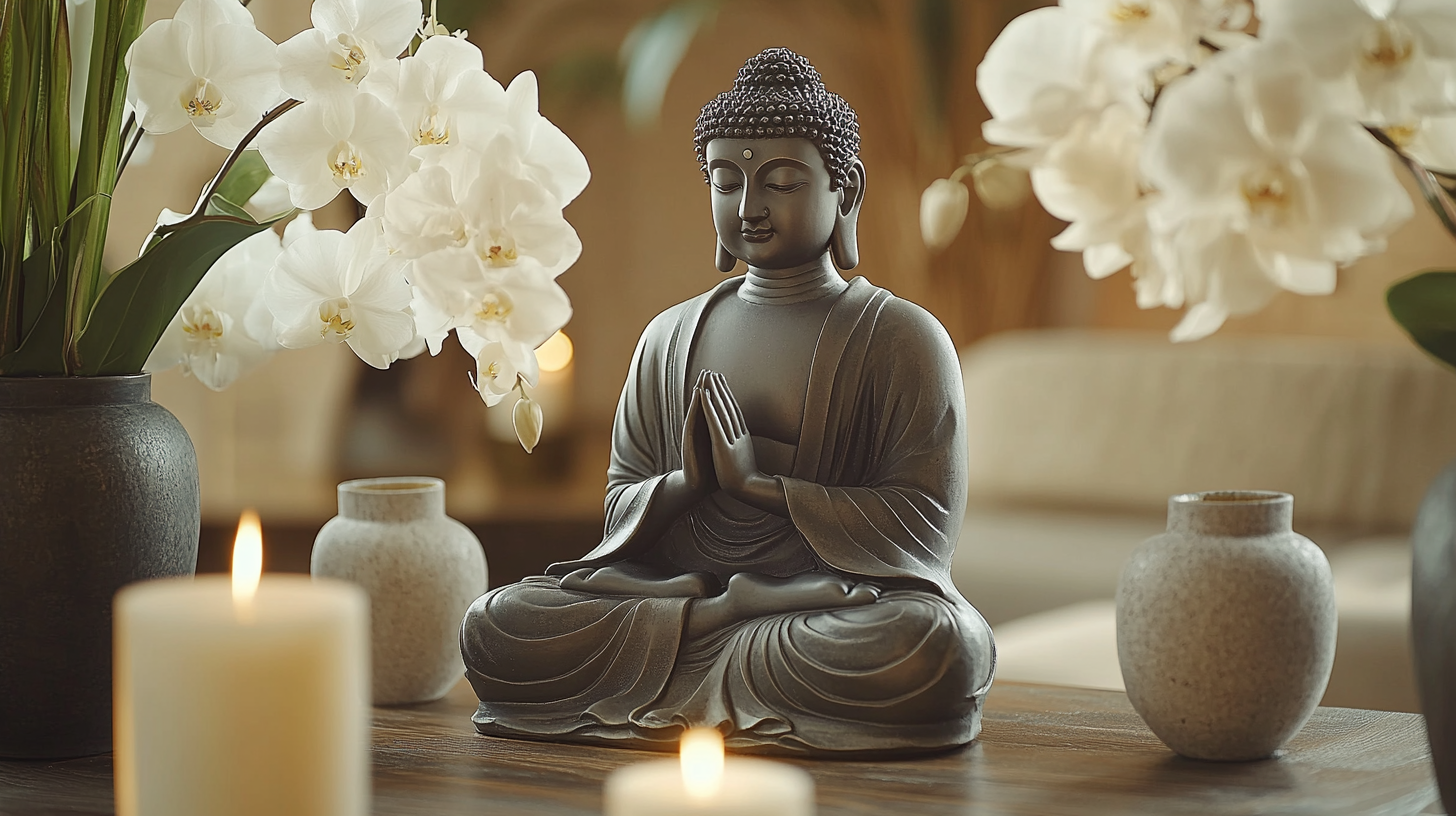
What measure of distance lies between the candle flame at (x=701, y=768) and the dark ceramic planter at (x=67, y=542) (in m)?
0.57

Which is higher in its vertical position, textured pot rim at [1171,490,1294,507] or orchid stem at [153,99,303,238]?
orchid stem at [153,99,303,238]

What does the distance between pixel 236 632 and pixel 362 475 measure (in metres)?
3.29

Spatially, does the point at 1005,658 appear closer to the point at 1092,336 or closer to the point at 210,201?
the point at 210,201

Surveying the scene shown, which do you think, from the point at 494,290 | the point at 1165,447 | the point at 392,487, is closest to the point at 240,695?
the point at 494,290

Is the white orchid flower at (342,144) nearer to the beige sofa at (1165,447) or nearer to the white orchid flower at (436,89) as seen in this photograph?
the white orchid flower at (436,89)

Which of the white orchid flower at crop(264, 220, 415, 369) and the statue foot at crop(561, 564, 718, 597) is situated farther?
the statue foot at crop(561, 564, 718, 597)

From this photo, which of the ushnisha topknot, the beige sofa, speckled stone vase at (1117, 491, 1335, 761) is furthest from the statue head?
the beige sofa

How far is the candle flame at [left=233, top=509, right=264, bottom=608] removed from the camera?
2.10 feet

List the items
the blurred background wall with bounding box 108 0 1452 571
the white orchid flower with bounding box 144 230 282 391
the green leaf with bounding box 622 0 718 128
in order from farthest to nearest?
the blurred background wall with bounding box 108 0 1452 571
the green leaf with bounding box 622 0 718 128
the white orchid flower with bounding box 144 230 282 391

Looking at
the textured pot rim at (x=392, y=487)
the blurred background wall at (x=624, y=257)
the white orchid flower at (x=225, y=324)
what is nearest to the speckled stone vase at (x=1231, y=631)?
the textured pot rim at (x=392, y=487)

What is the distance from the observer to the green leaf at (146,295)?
1015mm

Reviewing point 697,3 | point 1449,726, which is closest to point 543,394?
point 697,3

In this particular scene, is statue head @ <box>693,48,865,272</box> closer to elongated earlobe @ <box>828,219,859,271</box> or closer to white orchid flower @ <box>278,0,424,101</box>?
elongated earlobe @ <box>828,219,859,271</box>

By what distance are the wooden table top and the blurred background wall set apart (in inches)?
93.8
